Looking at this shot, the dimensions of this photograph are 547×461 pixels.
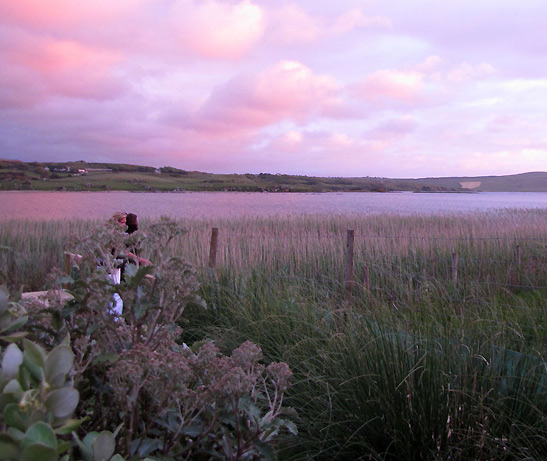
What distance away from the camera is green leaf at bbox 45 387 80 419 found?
2.20ft

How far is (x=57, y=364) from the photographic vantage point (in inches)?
27.8

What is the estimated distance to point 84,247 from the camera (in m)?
1.50

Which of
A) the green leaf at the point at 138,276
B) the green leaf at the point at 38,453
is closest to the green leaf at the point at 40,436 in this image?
the green leaf at the point at 38,453

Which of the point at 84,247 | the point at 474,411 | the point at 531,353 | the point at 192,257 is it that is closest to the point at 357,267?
the point at 192,257

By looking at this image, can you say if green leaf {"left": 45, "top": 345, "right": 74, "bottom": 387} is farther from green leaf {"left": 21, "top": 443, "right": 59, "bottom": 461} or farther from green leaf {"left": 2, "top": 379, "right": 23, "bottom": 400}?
green leaf {"left": 21, "top": 443, "right": 59, "bottom": 461}

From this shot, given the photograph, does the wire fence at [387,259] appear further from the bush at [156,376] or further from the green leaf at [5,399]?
the green leaf at [5,399]

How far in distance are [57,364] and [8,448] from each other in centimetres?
13

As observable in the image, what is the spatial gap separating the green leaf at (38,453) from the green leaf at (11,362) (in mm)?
188

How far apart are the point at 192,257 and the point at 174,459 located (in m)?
7.15

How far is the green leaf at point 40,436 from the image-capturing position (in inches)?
22.7

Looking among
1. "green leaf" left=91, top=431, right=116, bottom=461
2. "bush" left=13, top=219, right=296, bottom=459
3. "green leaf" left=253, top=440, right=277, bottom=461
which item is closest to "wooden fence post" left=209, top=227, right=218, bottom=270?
"bush" left=13, top=219, right=296, bottom=459

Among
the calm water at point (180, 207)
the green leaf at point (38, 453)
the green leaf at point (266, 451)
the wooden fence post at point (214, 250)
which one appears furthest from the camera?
the calm water at point (180, 207)

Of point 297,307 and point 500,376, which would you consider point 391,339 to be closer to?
point 500,376

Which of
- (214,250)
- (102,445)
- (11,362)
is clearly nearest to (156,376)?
(102,445)
